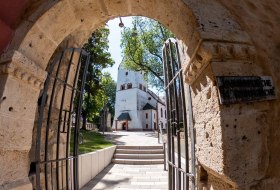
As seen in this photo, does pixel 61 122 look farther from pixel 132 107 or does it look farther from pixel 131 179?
pixel 132 107

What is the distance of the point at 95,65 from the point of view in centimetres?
1891

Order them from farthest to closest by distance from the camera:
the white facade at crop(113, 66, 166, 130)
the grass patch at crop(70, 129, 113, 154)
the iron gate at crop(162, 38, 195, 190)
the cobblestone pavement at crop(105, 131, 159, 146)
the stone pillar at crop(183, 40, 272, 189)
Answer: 1. the white facade at crop(113, 66, 166, 130)
2. the cobblestone pavement at crop(105, 131, 159, 146)
3. the grass patch at crop(70, 129, 113, 154)
4. the iron gate at crop(162, 38, 195, 190)
5. the stone pillar at crop(183, 40, 272, 189)

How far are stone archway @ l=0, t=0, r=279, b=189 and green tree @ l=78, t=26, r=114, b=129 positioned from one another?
49.9 ft

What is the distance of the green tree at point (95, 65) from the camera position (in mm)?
17591

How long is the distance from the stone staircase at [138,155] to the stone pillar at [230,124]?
739 cm

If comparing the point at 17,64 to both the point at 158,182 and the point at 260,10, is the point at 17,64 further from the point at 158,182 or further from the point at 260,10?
the point at 158,182

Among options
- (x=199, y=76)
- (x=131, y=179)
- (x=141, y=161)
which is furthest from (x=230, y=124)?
(x=141, y=161)

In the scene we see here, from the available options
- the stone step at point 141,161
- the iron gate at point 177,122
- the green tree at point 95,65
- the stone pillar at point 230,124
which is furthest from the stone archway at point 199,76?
the green tree at point 95,65

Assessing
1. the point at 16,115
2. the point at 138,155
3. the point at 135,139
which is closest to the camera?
the point at 16,115

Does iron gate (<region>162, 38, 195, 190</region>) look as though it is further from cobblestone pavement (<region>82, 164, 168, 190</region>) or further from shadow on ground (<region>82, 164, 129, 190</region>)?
shadow on ground (<region>82, 164, 129, 190</region>)

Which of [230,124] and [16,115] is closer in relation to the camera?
[230,124]

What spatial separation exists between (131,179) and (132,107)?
86.9 ft

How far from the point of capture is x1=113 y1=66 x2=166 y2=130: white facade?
32750 millimetres

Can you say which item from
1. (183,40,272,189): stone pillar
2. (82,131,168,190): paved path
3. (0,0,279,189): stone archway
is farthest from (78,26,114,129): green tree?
(183,40,272,189): stone pillar
